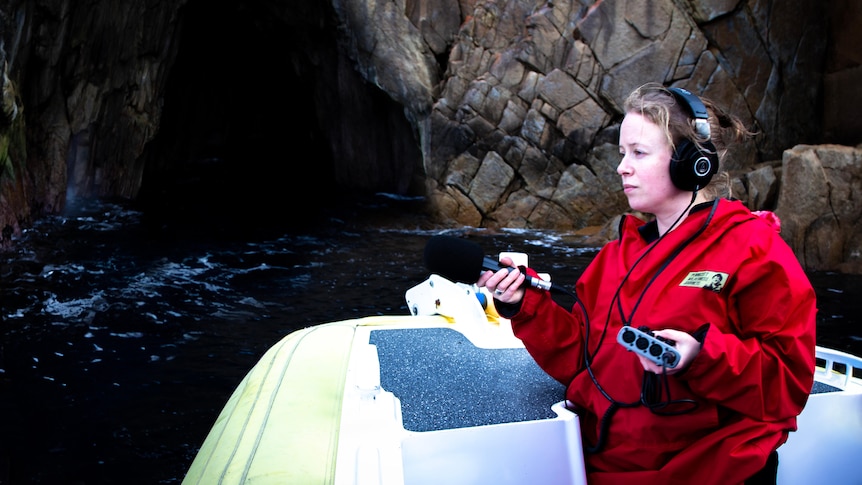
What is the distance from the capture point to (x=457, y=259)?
5.49ft

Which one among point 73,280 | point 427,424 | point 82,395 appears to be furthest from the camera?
point 73,280

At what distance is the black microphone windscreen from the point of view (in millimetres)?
1670

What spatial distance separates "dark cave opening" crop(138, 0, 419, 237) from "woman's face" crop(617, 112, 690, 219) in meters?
10.4

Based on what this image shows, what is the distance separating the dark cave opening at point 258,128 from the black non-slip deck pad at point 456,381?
929cm

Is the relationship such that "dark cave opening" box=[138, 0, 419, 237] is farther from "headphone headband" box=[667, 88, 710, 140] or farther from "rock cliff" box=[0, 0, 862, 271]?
"headphone headband" box=[667, 88, 710, 140]

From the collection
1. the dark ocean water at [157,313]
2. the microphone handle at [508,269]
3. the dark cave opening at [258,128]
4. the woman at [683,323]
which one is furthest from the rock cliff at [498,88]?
the microphone handle at [508,269]

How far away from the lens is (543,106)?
1230 centimetres

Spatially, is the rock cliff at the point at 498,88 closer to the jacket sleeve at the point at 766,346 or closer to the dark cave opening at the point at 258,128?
the dark cave opening at the point at 258,128

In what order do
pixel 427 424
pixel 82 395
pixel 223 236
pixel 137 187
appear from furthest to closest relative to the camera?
pixel 137 187 → pixel 223 236 → pixel 82 395 → pixel 427 424

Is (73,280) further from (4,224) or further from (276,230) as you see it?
(276,230)

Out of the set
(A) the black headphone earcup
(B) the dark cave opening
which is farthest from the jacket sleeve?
(B) the dark cave opening

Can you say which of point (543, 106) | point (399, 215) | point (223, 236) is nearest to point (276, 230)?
point (223, 236)

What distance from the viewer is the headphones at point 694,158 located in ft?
5.37

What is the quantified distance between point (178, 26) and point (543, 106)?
8.14 meters
